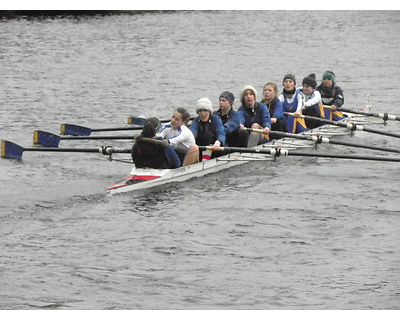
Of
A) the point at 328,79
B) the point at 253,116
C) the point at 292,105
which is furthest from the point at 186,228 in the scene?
the point at 328,79

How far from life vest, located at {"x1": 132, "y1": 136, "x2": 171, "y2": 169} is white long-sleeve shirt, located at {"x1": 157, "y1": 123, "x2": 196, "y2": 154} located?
434mm

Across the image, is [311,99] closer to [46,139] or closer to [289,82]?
[289,82]

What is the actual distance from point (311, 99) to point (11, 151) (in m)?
7.35

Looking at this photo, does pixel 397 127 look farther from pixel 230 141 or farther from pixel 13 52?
pixel 13 52

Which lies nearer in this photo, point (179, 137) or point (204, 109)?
point (179, 137)

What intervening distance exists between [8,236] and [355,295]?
5662 millimetres

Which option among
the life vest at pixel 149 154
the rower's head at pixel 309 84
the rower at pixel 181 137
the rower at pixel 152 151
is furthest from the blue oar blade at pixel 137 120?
the life vest at pixel 149 154

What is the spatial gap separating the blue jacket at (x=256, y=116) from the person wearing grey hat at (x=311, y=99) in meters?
2.76

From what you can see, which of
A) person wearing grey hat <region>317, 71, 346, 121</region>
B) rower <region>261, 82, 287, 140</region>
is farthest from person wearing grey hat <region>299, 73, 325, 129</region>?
rower <region>261, 82, 287, 140</region>

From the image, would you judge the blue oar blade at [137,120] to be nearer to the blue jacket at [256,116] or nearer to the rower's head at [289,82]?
the rower's head at [289,82]

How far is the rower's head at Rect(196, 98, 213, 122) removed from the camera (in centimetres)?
1912

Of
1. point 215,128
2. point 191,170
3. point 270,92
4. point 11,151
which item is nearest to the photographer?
point 191,170

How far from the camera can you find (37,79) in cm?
3781

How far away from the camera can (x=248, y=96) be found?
67.8ft
